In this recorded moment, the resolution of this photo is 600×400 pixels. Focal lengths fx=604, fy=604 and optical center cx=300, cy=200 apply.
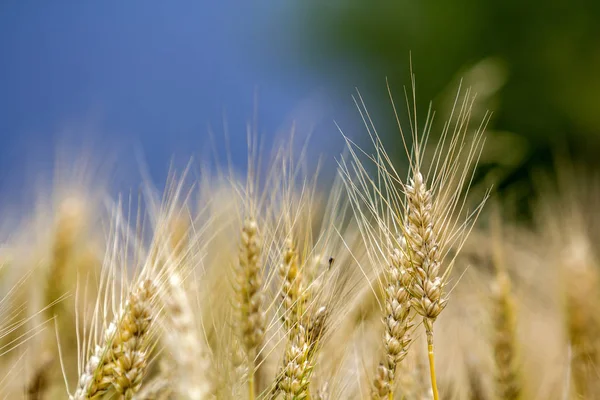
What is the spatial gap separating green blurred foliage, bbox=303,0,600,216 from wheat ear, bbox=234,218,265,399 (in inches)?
303

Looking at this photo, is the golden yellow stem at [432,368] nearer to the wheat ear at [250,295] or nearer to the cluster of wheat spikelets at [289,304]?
the cluster of wheat spikelets at [289,304]

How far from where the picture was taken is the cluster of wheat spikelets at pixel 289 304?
2.89ft

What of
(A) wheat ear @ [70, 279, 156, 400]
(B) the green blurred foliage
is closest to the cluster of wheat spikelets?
(A) wheat ear @ [70, 279, 156, 400]

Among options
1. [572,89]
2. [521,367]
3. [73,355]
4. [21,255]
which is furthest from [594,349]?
[572,89]

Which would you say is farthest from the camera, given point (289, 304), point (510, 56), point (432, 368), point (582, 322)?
point (510, 56)

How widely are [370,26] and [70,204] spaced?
404 inches

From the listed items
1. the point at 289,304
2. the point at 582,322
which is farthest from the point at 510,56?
the point at 289,304

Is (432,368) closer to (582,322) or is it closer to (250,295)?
(250,295)

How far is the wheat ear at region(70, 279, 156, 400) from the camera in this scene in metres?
0.86

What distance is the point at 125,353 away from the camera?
2.83 ft

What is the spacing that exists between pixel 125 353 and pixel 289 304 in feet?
0.87

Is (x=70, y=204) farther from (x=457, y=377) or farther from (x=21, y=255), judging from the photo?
(x=457, y=377)

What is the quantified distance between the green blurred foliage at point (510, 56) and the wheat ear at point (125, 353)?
775 cm

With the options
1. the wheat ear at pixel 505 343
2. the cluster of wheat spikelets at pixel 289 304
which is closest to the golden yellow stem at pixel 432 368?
the cluster of wheat spikelets at pixel 289 304
